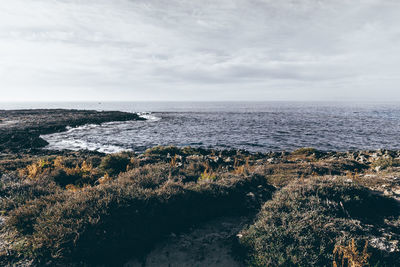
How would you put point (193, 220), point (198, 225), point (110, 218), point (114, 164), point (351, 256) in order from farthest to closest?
1. point (114, 164)
2. point (193, 220)
3. point (198, 225)
4. point (110, 218)
5. point (351, 256)

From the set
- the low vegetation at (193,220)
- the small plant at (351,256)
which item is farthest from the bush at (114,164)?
the small plant at (351,256)

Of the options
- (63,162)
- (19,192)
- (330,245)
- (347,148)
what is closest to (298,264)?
(330,245)

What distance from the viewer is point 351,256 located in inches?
176

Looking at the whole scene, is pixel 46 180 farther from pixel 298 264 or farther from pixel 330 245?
pixel 330 245

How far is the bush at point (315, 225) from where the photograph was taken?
491cm

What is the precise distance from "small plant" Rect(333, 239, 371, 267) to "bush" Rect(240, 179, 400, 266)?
0.20 m

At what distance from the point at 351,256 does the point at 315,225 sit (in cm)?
122

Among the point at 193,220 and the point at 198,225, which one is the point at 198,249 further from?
the point at 193,220

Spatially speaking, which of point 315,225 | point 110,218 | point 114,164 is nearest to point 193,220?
point 110,218

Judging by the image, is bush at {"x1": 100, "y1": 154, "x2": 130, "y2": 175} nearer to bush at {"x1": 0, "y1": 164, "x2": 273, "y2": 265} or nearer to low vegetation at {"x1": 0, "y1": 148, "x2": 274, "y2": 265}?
low vegetation at {"x1": 0, "y1": 148, "x2": 274, "y2": 265}

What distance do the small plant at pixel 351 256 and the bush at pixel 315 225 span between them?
0.20 metres

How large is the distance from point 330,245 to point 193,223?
12.8ft

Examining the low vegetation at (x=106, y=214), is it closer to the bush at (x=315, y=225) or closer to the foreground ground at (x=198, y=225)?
the foreground ground at (x=198, y=225)

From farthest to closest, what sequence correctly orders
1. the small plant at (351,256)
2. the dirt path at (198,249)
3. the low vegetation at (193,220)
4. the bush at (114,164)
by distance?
1. the bush at (114,164)
2. the dirt path at (198,249)
3. the low vegetation at (193,220)
4. the small plant at (351,256)
